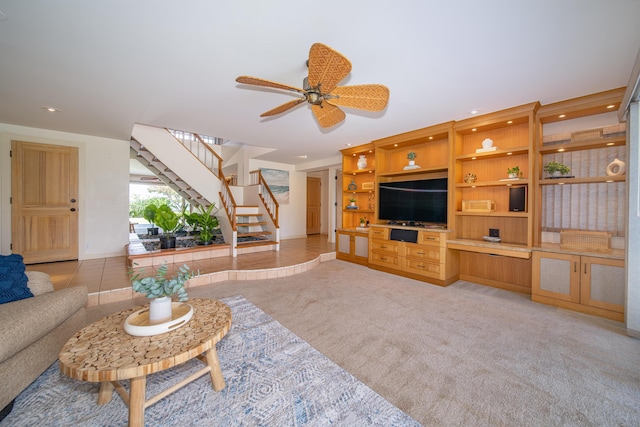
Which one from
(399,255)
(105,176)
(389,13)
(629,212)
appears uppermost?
(389,13)

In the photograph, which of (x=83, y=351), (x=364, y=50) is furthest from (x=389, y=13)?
(x=83, y=351)

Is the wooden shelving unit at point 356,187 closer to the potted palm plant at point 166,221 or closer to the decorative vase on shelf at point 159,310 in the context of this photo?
the potted palm plant at point 166,221

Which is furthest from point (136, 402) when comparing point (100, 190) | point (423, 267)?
point (100, 190)

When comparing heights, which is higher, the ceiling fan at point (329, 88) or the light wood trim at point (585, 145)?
the ceiling fan at point (329, 88)

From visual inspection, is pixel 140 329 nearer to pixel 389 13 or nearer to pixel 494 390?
pixel 494 390

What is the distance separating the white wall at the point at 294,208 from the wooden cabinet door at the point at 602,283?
6.57 m

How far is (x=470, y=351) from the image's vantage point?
211 centimetres

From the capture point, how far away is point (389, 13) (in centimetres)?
172

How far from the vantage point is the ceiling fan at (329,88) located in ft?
5.50

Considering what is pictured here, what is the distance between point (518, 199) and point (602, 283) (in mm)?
1238

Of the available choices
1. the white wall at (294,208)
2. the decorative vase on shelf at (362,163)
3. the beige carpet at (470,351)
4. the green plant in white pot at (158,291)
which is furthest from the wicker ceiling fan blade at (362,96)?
the white wall at (294,208)

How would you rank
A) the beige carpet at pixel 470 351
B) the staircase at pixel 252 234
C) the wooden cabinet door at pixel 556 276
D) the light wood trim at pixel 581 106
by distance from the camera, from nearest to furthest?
the beige carpet at pixel 470 351
the light wood trim at pixel 581 106
the wooden cabinet door at pixel 556 276
the staircase at pixel 252 234

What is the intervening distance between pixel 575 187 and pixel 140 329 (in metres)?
4.85

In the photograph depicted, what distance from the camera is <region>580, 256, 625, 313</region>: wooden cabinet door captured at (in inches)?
105
